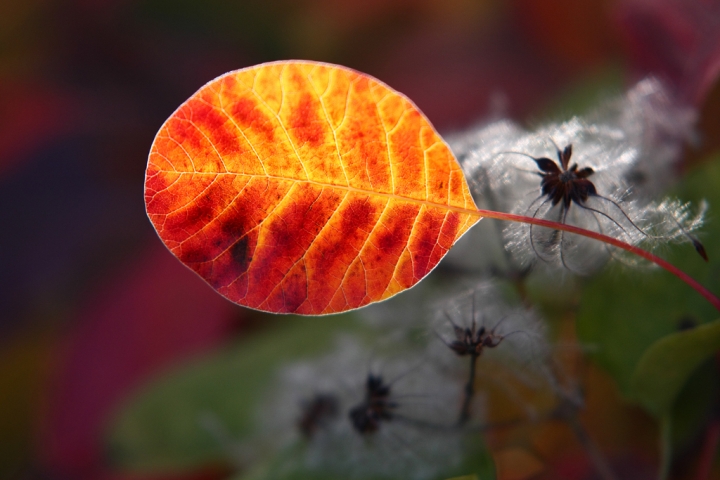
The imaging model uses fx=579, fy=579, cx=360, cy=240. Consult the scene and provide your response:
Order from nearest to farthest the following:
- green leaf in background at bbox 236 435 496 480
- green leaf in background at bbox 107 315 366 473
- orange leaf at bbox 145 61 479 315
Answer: orange leaf at bbox 145 61 479 315 → green leaf in background at bbox 236 435 496 480 → green leaf in background at bbox 107 315 366 473

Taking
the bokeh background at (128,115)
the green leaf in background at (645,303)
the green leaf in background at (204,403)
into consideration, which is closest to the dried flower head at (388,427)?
the green leaf in background at (645,303)

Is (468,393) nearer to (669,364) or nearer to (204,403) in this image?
(669,364)

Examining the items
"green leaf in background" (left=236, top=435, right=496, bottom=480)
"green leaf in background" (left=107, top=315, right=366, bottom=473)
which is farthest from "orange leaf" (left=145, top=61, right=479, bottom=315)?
"green leaf in background" (left=107, top=315, right=366, bottom=473)

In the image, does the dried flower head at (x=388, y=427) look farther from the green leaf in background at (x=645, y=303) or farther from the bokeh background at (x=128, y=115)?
the bokeh background at (x=128, y=115)

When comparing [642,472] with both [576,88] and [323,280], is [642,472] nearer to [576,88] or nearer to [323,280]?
[323,280]

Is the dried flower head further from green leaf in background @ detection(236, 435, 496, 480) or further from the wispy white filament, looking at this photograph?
the wispy white filament

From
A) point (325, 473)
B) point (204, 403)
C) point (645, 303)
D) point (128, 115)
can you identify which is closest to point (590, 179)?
point (645, 303)
